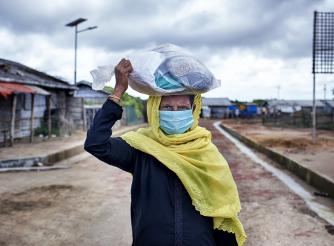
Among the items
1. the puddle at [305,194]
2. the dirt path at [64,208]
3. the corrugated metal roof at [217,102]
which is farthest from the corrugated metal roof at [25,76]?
the corrugated metal roof at [217,102]

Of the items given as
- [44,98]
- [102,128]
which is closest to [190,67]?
[102,128]

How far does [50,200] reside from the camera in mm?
7906

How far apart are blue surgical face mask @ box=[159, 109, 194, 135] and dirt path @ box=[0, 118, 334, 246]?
3347 mm

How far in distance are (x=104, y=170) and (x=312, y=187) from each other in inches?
206

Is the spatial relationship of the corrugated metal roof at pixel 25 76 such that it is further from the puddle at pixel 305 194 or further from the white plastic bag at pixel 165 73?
the white plastic bag at pixel 165 73

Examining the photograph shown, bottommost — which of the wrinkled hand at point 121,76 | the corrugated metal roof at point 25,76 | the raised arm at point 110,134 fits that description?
the raised arm at point 110,134

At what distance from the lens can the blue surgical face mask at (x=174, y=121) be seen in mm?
2457

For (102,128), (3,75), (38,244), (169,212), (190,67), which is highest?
(3,75)

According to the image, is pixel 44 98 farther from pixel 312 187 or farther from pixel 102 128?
pixel 102 128

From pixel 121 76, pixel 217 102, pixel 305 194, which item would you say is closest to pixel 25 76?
pixel 305 194

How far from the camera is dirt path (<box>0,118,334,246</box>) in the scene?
5691 millimetres

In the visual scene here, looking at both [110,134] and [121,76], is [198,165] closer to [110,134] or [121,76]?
[110,134]

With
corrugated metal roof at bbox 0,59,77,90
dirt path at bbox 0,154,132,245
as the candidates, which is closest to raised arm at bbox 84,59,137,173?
dirt path at bbox 0,154,132,245

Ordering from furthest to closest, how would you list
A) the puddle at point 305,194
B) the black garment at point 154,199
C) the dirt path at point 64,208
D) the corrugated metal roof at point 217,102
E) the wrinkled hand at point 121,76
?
the corrugated metal roof at point 217,102 → the puddle at point 305,194 → the dirt path at point 64,208 → the wrinkled hand at point 121,76 → the black garment at point 154,199
